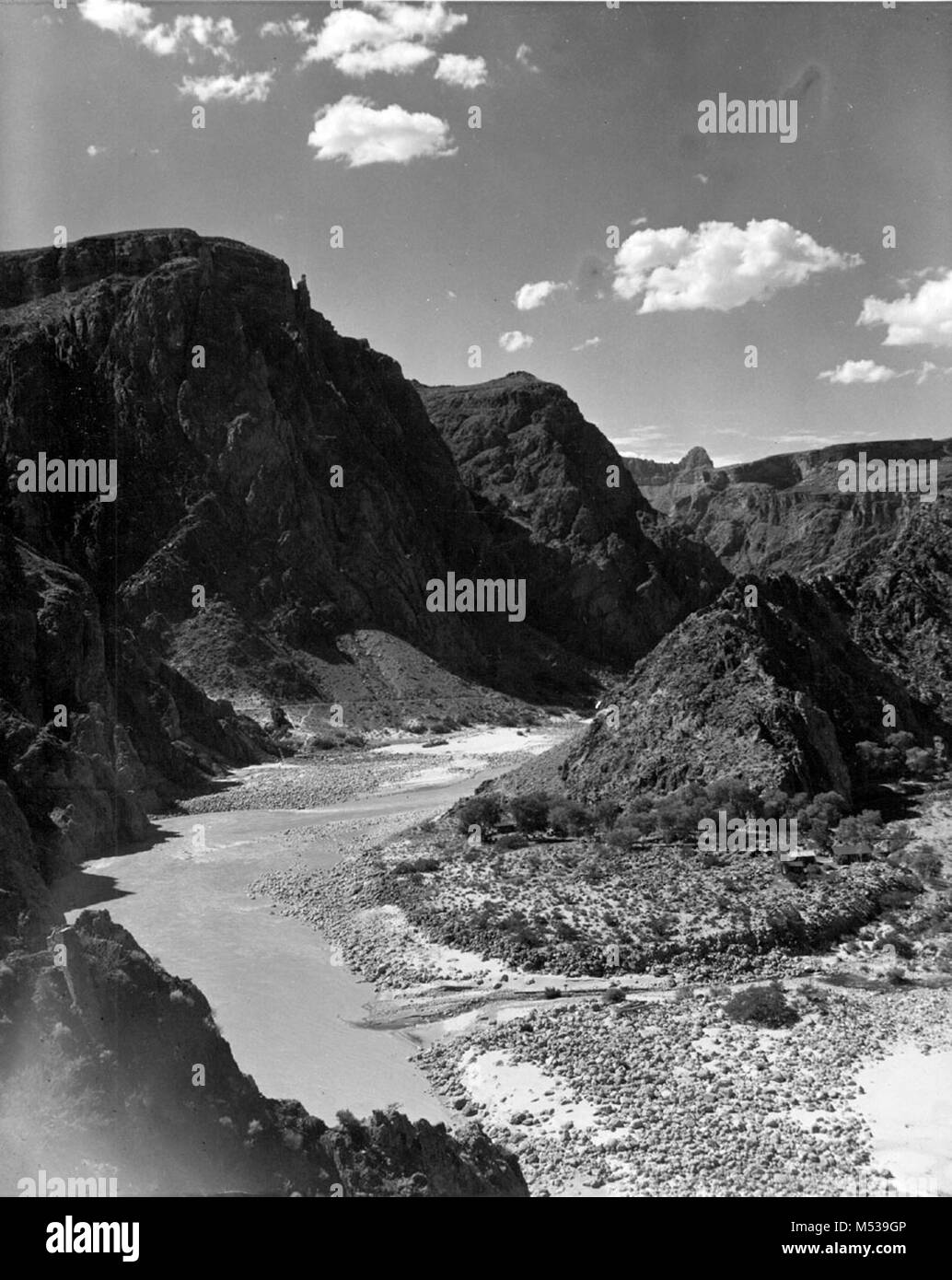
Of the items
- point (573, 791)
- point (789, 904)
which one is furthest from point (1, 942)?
point (573, 791)

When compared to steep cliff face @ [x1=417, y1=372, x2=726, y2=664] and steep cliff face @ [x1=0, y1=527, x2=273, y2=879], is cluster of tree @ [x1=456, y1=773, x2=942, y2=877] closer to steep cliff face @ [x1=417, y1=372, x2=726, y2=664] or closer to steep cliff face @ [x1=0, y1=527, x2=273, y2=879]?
steep cliff face @ [x1=0, y1=527, x2=273, y2=879]

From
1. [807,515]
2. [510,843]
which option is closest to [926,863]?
[510,843]

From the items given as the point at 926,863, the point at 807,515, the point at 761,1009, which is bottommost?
the point at 761,1009

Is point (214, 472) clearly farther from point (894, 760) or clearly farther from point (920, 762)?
point (920, 762)

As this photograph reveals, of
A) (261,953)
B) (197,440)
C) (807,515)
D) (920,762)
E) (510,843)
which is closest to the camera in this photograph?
(261,953)

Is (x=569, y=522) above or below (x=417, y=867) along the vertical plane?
above

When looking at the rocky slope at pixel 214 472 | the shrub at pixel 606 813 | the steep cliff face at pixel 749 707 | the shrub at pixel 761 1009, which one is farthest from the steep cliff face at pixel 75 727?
the rocky slope at pixel 214 472

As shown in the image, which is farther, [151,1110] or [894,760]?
[894,760]

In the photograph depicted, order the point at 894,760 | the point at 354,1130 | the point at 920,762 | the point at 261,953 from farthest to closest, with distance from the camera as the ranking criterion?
1. the point at 894,760
2. the point at 920,762
3. the point at 261,953
4. the point at 354,1130
